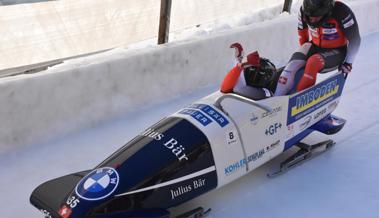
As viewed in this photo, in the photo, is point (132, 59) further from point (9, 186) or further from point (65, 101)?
point (9, 186)

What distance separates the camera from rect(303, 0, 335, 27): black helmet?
3156 mm

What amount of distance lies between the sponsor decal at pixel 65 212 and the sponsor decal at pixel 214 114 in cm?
88

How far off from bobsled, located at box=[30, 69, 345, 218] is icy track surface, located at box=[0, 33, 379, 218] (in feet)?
0.58

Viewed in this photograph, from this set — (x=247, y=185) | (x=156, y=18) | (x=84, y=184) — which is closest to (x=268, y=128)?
(x=247, y=185)

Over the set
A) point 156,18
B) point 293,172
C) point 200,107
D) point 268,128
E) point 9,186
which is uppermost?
point 156,18

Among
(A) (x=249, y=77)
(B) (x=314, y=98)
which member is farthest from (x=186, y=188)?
(B) (x=314, y=98)

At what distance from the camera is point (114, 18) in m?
4.42

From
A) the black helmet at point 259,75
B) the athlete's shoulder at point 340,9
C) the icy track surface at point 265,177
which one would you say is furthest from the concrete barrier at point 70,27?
the athlete's shoulder at point 340,9

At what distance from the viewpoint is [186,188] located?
2232 mm

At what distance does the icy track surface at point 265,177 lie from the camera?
2520 mm

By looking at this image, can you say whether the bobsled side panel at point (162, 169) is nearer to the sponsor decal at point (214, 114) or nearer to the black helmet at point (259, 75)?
the sponsor decal at point (214, 114)

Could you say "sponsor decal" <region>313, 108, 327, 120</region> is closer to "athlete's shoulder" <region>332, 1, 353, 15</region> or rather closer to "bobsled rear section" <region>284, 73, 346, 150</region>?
"bobsled rear section" <region>284, 73, 346, 150</region>

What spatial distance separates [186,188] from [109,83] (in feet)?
5.18

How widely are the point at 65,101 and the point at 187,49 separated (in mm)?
1280
